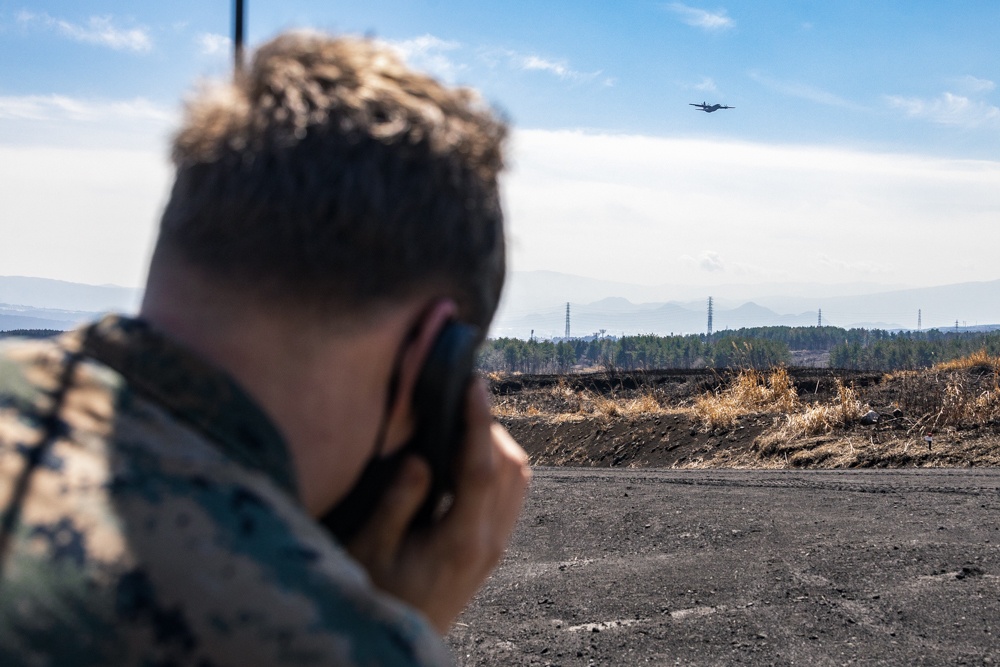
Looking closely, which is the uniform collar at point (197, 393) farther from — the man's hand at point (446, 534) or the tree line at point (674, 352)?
the tree line at point (674, 352)

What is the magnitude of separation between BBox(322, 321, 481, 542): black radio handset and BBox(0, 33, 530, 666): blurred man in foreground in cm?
1

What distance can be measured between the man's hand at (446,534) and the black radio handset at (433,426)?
0.01 meters

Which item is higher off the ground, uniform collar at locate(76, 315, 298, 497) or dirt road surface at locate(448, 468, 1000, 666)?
uniform collar at locate(76, 315, 298, 497)

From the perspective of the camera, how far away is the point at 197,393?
0.87m

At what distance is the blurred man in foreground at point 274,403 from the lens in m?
0.74

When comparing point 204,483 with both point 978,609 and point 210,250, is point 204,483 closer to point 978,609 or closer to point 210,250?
point 210,250

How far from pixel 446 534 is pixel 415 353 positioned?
0.25m

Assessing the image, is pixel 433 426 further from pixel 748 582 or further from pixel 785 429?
pixel 785 429

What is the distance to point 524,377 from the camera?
29078 mm

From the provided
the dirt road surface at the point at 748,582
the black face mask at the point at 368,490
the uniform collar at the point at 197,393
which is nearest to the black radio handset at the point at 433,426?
the black face mask at the point at 368,490

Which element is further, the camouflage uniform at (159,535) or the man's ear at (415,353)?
the man's ear at (415,353)

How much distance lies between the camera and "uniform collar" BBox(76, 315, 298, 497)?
867 mm

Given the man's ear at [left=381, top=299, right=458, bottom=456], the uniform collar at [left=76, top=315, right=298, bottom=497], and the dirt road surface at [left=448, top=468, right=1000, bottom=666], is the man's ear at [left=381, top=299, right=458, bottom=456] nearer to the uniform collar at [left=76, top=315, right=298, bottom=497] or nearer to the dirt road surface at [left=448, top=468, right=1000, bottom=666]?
the uniform collar at [left=76, top=315, right=298, bottom=497]

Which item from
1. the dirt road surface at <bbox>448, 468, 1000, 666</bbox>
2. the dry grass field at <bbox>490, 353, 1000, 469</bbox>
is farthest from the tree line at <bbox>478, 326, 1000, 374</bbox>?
the dirt road surface at <bbox>448, 468, 1000, 666</bbox>
